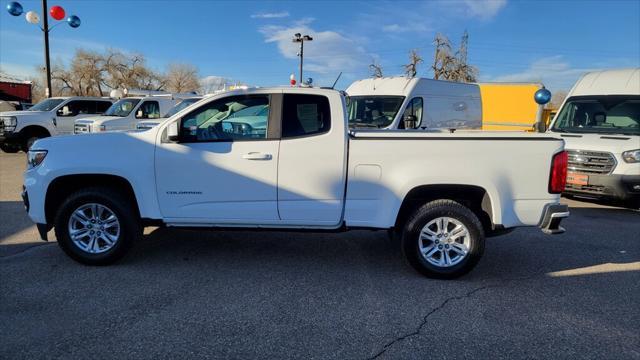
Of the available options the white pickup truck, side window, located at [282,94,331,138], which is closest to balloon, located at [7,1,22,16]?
the white pickup truck

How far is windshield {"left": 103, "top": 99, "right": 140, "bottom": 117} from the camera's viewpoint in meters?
13.3

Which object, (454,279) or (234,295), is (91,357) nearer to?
(234,295)

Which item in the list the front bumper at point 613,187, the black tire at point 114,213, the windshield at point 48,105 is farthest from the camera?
the windshield at point 48,105

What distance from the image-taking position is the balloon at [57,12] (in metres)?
16.1

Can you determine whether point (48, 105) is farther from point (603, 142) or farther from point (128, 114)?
point (603, 142)

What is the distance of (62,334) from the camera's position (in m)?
3.15

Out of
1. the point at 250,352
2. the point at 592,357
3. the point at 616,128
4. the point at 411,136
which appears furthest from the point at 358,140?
the point at 616,128

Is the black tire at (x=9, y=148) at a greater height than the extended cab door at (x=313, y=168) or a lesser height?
lesser

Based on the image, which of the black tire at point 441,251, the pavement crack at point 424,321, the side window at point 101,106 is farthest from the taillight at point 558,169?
the side window at point 101,106

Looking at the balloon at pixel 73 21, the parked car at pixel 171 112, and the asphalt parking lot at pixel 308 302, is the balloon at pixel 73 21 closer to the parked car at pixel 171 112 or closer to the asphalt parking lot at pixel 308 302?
the parked car at pixel 171 112

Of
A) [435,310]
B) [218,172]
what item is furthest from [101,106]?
[435,310]

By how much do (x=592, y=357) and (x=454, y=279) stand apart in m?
1.52

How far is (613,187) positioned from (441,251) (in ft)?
16.0

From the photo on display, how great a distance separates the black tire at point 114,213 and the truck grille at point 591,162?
7.42 meters
